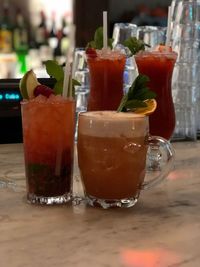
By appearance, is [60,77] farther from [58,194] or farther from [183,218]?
[183,218]

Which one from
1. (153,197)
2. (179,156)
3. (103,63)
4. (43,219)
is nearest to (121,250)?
(43,219)

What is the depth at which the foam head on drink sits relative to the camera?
0.96 m

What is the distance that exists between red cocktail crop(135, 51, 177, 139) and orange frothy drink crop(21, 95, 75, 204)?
1.42 feet

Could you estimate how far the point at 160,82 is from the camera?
1.39 metres

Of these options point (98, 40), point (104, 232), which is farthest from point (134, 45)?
point (104, 232)

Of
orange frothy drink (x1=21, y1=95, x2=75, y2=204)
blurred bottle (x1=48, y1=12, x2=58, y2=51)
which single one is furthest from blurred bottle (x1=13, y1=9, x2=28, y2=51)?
orange frothy drink (x1=21, y1=95, x2=75, y2=204)

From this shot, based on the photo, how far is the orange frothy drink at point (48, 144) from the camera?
3.16 feet

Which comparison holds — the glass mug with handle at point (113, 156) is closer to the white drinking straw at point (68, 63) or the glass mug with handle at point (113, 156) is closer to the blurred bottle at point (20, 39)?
the white drinking straw at point (68, 63)

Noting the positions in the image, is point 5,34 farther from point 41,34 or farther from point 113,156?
point 113,156

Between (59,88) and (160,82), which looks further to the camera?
(160,82)

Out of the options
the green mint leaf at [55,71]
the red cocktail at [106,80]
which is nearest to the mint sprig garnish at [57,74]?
the green mint leaf at [55,71]

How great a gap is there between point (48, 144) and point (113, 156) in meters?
0.12

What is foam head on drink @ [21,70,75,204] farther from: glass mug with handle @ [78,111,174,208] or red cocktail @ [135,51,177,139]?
red cocktail @ [135,51,177,139]

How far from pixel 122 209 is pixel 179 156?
53 cm
